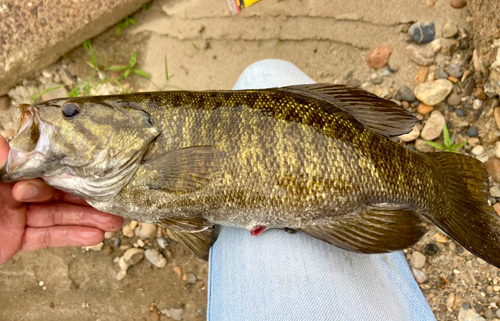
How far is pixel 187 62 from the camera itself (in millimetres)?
2926

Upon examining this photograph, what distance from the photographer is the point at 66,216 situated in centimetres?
203

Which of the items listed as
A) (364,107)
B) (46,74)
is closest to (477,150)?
(364,107)

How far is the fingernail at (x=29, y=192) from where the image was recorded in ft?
5.57

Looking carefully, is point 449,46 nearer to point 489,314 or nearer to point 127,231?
point 489,314

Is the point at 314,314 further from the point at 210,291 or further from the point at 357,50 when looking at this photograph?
the point at 357,50

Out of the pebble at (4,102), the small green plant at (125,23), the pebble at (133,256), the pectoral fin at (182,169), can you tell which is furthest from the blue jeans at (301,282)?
the pebble at (4,102)

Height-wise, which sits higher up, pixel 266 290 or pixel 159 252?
pixel 266 290

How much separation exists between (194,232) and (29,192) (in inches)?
35.4

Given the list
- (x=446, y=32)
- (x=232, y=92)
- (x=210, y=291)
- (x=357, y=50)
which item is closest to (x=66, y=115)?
(x=232, y=92)

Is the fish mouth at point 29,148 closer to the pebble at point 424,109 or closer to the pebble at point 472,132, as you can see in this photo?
the pebble at point 424,109

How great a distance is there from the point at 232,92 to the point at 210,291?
1237 millimetres

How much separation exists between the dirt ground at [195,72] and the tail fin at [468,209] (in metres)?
0.81

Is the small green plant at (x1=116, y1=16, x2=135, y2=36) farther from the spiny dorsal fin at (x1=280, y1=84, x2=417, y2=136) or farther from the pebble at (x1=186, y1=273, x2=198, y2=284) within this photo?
the pebble at (x1=186, y1=273, x2=198, y2=284)

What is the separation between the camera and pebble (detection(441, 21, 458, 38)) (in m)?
2.52
